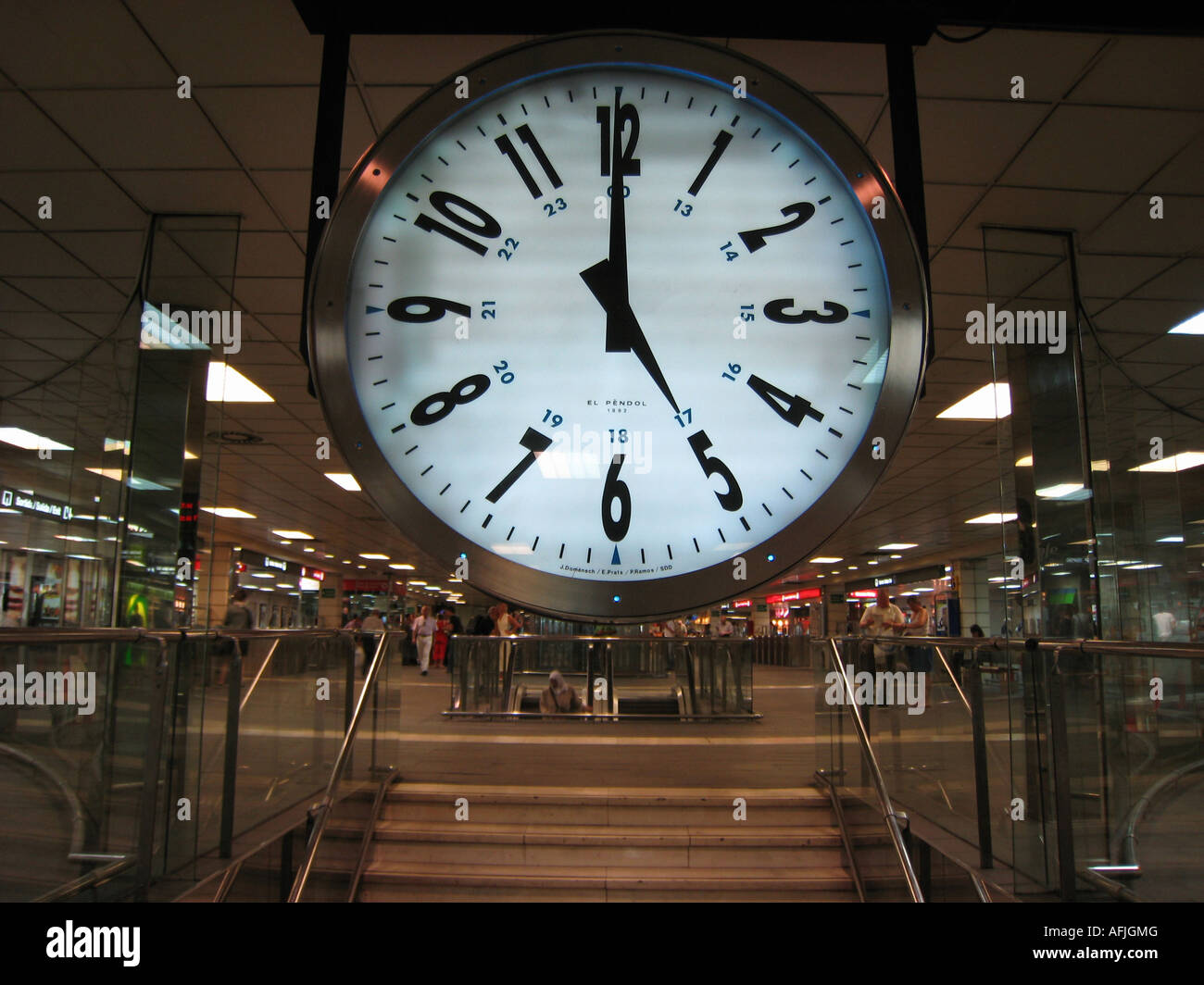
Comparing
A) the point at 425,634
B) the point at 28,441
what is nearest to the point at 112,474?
the point at 28,441

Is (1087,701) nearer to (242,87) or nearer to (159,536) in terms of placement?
(242,87)

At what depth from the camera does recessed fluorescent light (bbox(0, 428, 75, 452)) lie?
9.75 meters

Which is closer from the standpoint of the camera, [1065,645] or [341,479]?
[1065,645]

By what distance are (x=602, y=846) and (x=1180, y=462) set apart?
6.41m

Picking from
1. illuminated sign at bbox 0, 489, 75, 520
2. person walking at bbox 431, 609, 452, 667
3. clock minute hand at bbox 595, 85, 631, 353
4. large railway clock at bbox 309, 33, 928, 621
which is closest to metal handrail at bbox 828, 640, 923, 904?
large railway clock at bbox 309, 33, 928, 621

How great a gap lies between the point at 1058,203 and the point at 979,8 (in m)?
3.85

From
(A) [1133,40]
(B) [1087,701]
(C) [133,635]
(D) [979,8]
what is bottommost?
(B) [1087,701]

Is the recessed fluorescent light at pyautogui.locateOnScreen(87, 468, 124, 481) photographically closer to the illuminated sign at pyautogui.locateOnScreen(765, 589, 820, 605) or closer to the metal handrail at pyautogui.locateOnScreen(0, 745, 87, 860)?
the metal handrail at pyautogui.locateOnScreen(0, 745, 87, 860)

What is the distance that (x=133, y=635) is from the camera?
10.3 ft

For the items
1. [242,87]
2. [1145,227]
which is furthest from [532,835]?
[1145,227]

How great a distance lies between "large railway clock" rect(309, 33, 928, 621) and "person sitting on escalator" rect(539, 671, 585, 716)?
28.2 feet

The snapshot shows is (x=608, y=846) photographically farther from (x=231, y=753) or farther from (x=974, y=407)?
(x=974, y=407)

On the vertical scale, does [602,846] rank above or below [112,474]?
below

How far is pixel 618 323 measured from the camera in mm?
930
